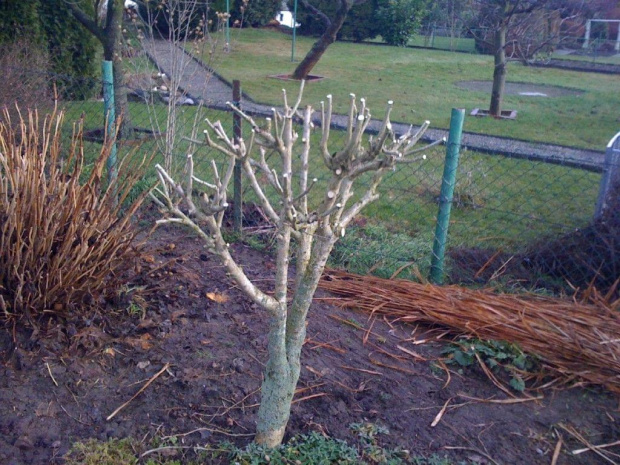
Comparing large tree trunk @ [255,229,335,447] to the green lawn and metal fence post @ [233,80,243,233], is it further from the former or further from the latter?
the green lawn

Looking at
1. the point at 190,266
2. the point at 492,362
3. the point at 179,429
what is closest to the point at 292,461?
the point at 179,429

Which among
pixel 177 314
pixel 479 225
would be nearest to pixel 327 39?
pixel 479 225

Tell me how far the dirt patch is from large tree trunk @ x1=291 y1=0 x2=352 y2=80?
166 inches

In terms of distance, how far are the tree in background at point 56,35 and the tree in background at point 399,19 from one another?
1697cm

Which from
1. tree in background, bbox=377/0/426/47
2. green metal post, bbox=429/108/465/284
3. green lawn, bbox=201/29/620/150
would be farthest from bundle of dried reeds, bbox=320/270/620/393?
tree in background, bbox=377/0/426/47

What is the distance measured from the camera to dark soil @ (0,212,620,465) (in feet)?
9.91

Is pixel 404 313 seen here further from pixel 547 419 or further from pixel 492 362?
pixel 547 419

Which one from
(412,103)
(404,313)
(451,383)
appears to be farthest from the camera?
(412,103)

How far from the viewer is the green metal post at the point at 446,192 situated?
4.64 m

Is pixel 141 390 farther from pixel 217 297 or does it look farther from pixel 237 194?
pixel 237 194

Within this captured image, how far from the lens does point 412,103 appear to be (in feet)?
48.9

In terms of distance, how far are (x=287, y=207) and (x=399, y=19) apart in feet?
88.6

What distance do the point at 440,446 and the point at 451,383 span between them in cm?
55

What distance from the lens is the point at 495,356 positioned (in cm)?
370
